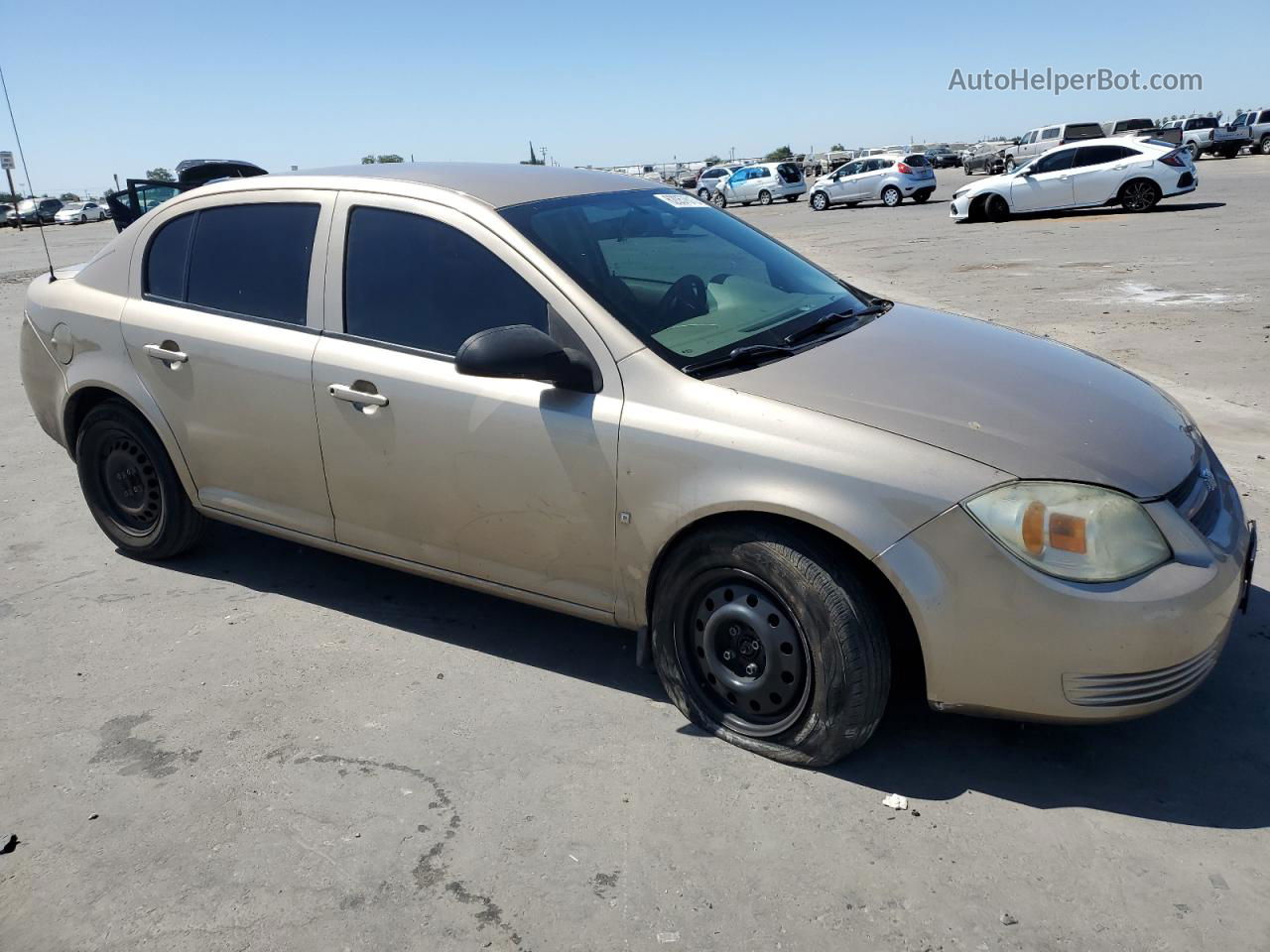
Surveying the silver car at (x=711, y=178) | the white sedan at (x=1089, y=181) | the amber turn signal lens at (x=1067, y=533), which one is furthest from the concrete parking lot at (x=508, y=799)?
the silver car at (x=711, y=178)

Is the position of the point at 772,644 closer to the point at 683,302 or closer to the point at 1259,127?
the point at 683,302

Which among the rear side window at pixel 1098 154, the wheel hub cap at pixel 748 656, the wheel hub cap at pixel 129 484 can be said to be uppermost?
the rear side window at pixel 1098 154

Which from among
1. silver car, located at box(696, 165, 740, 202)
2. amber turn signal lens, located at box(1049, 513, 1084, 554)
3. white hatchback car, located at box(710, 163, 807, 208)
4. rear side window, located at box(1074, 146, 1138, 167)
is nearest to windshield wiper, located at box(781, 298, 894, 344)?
amber turn signal lens, located at box(1049, 513, 1084, 554)

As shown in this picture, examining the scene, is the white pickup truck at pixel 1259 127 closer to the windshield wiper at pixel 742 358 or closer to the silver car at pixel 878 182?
the silver car at pixel 878 182

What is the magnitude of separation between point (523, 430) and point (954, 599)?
147 cm

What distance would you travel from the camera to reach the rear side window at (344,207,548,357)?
3.58 m

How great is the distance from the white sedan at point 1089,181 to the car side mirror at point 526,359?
2132 centimetres

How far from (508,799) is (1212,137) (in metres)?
49.4

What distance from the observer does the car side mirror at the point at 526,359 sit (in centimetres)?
323

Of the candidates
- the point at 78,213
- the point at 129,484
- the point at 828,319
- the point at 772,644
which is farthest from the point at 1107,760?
the point at 78,213

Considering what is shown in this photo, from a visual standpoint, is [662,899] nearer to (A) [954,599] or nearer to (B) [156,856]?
(A) [954,599]

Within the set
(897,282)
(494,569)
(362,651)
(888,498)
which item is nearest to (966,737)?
(888,498)

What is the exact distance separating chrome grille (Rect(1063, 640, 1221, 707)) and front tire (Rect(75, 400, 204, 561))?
12.4 feet

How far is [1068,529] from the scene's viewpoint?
9.07 feet
